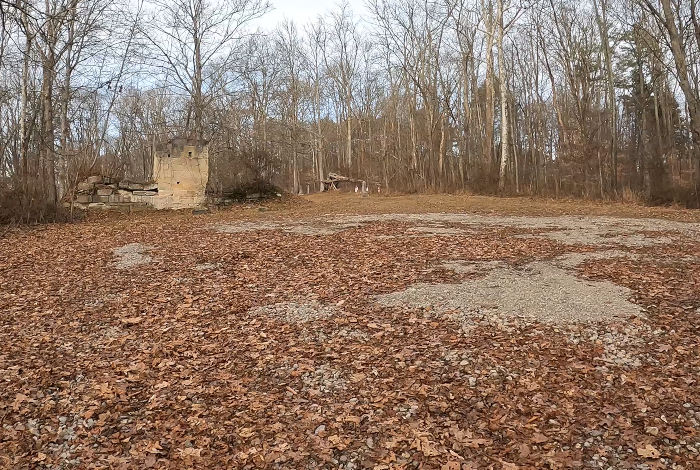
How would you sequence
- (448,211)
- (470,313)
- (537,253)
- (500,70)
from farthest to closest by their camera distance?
(500,70) < (448,211) < (537,253) < (470,313)

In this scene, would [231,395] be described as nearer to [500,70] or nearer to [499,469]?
[499,469]

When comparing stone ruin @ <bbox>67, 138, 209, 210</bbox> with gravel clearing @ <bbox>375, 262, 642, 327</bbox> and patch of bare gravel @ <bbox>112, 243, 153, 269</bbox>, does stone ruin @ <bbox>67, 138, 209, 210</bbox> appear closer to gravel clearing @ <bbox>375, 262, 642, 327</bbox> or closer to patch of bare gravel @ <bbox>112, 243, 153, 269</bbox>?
patch of bare gravel @ <bbox>112, 243, 153, 269</bbox>

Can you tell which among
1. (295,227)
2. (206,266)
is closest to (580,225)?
(295,227)

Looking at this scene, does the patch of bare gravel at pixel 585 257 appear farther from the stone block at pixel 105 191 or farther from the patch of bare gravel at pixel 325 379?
the stone block at pixel 105 191

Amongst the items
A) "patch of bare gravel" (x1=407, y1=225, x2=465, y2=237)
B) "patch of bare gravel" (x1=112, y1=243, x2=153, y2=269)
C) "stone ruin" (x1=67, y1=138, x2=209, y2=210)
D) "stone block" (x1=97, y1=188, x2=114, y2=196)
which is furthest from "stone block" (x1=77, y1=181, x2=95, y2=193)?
"patch of bare gravel" (x1=407, y1=225, x2=465, y2=237)

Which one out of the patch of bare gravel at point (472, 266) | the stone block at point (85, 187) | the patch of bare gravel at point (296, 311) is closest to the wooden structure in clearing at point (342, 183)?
the stone block at point (85, 187)

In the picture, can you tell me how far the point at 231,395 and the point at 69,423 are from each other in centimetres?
106

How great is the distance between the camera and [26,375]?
3.89 m

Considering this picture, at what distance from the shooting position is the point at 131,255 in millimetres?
8062

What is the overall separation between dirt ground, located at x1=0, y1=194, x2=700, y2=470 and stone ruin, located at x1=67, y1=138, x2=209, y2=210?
7.01 meters

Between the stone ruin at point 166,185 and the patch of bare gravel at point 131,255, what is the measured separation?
260 inches

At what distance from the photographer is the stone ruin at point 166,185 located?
48.3 feet

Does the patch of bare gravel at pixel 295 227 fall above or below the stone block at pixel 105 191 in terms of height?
below

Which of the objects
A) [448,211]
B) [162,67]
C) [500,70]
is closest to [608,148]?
[500,70]
